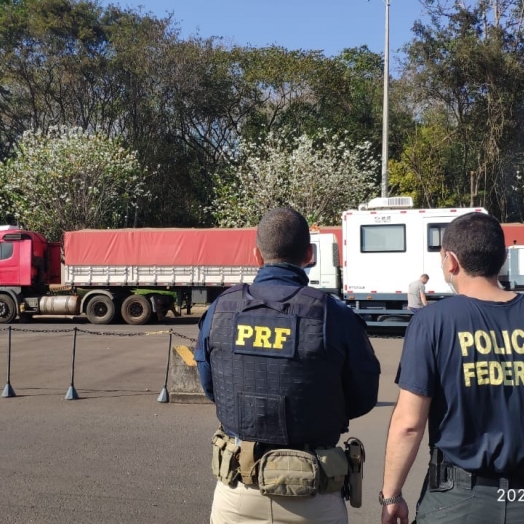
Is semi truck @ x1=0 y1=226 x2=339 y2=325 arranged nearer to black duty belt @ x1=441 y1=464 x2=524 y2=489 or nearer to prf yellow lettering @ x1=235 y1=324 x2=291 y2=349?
prf yellow lettering @ x1=235 y1=324 x2=291 y2=349

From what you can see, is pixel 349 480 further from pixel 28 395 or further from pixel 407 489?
pixel 28 395

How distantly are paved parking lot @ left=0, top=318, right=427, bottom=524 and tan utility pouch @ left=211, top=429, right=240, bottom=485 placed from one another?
7.70ft

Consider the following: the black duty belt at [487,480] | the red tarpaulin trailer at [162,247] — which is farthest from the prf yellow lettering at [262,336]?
the red tarpaulin trailer at [162,247]

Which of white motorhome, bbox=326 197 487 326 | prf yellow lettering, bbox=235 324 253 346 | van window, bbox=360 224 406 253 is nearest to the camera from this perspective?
prf yellow lettering, bbox=235 324 253 346

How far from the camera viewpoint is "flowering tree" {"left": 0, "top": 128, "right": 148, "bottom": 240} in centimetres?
2953

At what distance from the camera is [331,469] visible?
285 centimetres

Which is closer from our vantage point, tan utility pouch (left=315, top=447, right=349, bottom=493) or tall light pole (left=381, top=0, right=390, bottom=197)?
tan utility pouch (left=315, top=447, right=349, bottom=493)

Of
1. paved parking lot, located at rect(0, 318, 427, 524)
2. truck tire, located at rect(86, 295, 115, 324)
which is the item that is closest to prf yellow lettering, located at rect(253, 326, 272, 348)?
paved parking lot, located at rect(0, 318, 427, 524)

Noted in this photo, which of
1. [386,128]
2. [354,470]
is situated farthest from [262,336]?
[386,128]

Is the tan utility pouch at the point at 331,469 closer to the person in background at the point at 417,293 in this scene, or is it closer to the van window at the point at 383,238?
the person in background at the point at 417,293

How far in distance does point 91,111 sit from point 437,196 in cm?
1736

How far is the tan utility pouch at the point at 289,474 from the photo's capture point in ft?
9.16

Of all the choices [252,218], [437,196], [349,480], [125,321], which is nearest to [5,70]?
[252,218]

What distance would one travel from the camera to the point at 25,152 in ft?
97.6
